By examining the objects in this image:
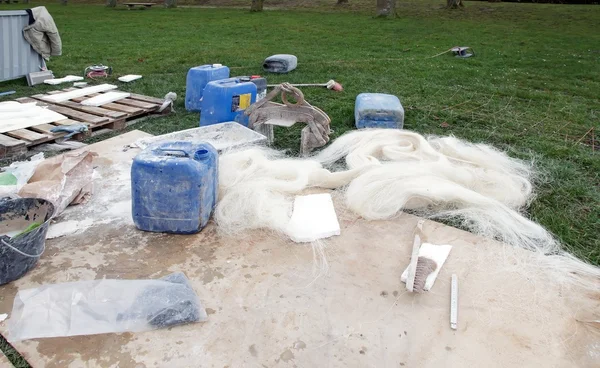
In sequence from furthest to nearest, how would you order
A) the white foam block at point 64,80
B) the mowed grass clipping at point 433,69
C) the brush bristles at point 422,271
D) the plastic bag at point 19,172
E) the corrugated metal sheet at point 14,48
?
the white foam block at point 64,80
the corrugated metal sheet at point 14,48
the mowed grass clipping at point 433,69
the plastic bag at point 19,172
the brush bristles at point 422,271

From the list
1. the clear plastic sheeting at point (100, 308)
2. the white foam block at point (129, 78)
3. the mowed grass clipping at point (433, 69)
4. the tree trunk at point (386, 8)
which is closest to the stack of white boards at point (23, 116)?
the mowed grass clipping at point (433, 69)

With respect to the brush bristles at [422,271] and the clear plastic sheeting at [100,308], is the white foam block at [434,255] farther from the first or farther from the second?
the clear plastic sheeting at [100,308]

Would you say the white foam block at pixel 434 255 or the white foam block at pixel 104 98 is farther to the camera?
the white foam block at pixel 104 98

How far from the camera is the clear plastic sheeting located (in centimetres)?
226

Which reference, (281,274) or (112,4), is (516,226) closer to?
(281,274)

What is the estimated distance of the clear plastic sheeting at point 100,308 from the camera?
2.26 m

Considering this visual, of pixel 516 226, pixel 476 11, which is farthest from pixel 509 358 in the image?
pixel 476 11

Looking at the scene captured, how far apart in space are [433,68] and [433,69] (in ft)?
0.32

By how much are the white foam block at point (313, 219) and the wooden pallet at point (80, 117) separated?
102 inches

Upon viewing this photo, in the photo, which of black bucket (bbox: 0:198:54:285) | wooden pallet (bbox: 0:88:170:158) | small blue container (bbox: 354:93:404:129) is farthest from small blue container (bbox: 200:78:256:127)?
black bucket (bbox: 0:198:54:285)

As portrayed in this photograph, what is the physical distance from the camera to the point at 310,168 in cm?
390

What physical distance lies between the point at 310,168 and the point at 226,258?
1284mm

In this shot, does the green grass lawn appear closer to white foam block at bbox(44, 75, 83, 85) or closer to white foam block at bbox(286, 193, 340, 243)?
white foam block at bbox(44, 75, 83, 85)

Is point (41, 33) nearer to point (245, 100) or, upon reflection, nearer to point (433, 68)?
point (245, 100)
